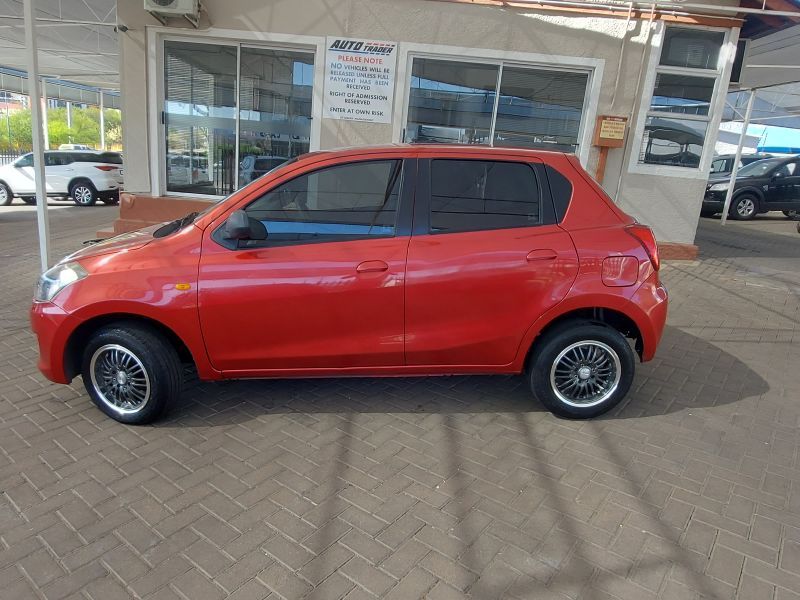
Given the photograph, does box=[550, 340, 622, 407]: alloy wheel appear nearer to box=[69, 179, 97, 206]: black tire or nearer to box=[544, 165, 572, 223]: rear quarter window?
box=[544, 165, 572, 223]: rear quarter window

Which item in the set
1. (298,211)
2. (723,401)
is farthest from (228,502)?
(723,401)

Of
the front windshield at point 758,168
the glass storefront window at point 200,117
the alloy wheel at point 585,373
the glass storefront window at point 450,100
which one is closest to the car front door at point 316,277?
the alloy wheel at point 585,373

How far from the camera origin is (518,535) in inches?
104

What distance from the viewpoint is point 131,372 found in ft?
11.2

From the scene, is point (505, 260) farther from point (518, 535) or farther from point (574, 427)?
point (518, 535)

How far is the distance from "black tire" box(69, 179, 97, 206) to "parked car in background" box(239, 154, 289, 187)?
8990mm

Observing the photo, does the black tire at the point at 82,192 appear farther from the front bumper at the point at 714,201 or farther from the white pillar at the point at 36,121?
the front bumper at the point at 714,201

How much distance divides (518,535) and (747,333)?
4.58 m

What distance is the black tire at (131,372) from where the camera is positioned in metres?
3.35

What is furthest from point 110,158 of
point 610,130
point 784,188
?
point 784,188

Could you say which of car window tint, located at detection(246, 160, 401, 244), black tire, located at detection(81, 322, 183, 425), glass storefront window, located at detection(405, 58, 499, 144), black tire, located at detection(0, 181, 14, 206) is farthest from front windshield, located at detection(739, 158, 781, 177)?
black tire, located at detection(0, 181, 14, 206)

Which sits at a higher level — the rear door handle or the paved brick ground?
the rear door handle

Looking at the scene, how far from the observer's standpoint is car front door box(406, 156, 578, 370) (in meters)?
3.43

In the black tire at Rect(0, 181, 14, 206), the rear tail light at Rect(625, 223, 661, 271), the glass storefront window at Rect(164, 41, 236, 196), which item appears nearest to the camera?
the rear tail light at Rect(625, 223, 661, 271)
